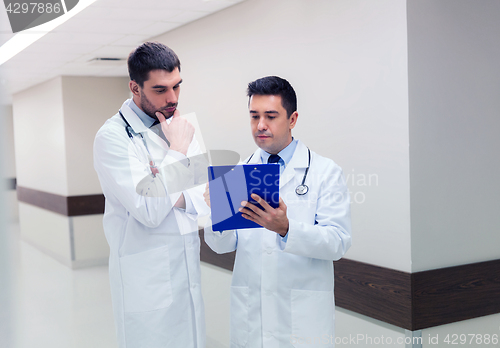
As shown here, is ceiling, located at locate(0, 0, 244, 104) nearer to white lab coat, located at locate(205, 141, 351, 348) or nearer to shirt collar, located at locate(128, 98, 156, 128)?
shirt collar, located at locate(128, 98, 156, 128)

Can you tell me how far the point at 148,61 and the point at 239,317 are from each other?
1034 mm

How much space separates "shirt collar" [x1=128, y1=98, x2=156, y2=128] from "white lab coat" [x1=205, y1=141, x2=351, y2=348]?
460mm

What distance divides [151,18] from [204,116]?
3.29 ft

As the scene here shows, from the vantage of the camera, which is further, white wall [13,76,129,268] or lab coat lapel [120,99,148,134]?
white wall [13,76,129,268]

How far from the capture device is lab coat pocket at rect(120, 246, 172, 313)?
5.50 ft

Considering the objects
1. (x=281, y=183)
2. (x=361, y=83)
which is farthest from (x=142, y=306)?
(x=361, y=83)

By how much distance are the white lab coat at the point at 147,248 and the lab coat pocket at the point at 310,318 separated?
0.37 meters

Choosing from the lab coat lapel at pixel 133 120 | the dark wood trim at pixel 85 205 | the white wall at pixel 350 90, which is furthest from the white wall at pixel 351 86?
the dark wood trim at pixel 85 205

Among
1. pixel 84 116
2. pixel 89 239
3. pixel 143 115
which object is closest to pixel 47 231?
pixel 89 239

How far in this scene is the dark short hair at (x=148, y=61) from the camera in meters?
1.68

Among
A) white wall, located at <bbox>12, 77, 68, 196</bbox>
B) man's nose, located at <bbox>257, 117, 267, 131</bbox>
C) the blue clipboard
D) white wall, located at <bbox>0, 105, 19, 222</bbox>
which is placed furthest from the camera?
white wall, located at <bbox>12, 77, 68, 196</bbox>

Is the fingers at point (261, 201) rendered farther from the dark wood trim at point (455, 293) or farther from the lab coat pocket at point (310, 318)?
the dark wood trim at point (455, 293)

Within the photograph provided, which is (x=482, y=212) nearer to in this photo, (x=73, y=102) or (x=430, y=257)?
(x=430, y=257)

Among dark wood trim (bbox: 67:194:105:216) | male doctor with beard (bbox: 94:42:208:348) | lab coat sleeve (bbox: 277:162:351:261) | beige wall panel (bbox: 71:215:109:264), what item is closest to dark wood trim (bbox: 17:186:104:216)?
dark wood trim (bbox: 67:194:105:216)
